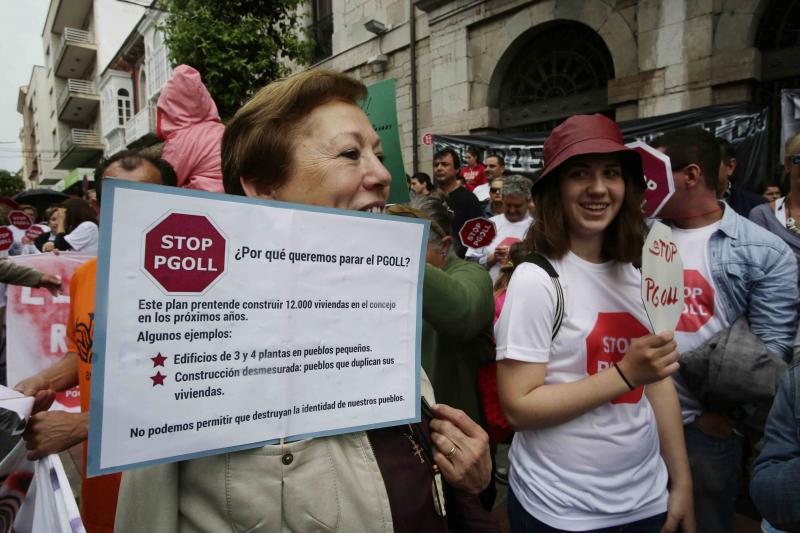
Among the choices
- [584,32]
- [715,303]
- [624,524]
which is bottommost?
[624,524]

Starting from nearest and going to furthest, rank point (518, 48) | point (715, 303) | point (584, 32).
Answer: point (715, 303), point (584, 32), point (518, 48)

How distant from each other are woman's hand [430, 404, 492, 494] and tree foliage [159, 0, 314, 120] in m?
8.40

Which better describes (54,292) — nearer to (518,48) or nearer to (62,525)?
(62,525)

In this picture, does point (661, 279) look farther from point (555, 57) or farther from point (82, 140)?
point (82, 140)

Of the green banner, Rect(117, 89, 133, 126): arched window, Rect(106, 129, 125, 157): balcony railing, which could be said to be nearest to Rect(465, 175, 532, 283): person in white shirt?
the green banner

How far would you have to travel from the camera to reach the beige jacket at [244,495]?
871 mm

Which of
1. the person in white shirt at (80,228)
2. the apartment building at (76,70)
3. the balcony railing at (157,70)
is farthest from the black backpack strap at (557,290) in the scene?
the apartment building at (76,70)

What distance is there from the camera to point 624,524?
1569 mm

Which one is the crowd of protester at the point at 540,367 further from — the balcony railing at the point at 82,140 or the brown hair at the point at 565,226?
the balcony railing at the point at 82,140

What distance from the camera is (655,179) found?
2.00 m

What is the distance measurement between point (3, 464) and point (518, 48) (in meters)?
9.77

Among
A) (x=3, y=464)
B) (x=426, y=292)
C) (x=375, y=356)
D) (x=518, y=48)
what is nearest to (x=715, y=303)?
(x=426, y=292)

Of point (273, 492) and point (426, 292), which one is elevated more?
point (426, 292)

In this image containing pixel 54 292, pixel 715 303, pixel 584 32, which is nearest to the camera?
pixel 715 303
